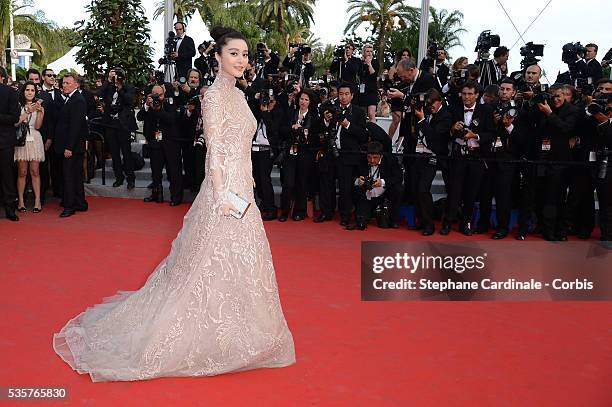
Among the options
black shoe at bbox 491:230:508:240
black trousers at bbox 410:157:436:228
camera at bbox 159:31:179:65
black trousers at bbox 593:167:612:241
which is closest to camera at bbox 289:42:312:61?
camera at bbox 159:31:179:65

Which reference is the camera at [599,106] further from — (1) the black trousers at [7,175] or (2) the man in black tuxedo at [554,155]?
A: (1) the black trousers at [7,175]

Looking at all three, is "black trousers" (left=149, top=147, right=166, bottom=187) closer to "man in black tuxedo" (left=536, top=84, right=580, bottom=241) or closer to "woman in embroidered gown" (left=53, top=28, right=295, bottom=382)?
"man in black tuxedo" (left=536, top=84, right=580, bottom=241)

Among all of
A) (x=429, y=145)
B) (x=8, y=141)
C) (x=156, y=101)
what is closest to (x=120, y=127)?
(x=156, y=101)

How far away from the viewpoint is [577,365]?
4035 mm

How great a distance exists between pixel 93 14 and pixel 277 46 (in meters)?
23.9

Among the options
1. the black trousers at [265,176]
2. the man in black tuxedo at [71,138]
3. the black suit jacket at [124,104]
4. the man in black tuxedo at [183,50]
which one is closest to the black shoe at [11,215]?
the man in black tuxedo at [71,138]

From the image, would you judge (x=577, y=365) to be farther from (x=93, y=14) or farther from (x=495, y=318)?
(x=93, y=14)

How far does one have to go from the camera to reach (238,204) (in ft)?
11.7

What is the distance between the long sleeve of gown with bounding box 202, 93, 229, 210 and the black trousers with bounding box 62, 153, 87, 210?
5.17 meters

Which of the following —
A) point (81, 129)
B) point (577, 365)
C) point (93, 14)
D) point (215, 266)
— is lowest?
point (577, 365)

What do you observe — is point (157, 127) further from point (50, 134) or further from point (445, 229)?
point (445, 229)

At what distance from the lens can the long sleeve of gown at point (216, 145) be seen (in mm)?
3592

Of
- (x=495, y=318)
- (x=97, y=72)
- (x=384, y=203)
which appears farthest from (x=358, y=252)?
(x=97, y=72)

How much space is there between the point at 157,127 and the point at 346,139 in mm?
2816
